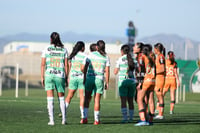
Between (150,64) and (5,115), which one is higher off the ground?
(150,64)

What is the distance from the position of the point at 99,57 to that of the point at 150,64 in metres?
1.40

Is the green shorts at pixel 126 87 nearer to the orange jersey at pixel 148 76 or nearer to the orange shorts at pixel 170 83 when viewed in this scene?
the orange jersey at pixel 148 76

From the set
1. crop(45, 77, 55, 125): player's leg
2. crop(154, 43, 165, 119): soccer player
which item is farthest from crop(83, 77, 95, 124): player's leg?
crop(154, 43, 165, 119): soccer player

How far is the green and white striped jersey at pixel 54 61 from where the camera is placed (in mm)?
15312

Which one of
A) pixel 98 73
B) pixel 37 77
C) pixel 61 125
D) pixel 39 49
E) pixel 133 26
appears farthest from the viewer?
pixel 39 49

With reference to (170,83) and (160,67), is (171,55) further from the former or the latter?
(160,67)

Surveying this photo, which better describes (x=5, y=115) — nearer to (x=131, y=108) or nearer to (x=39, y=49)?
(x=131, y=108)

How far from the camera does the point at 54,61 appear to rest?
15344mm

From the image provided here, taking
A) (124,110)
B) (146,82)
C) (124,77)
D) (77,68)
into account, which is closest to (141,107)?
(146,82)

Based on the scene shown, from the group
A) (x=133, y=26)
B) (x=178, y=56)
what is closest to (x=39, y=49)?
(x=133, y=26)

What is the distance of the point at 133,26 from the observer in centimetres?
9812

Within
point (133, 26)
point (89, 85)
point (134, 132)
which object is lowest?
point (134, 132)

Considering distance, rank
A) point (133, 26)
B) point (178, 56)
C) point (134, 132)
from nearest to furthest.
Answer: point (134, 132), point (178, 56), point (133, 26)

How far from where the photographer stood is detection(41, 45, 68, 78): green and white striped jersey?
15.3 m
